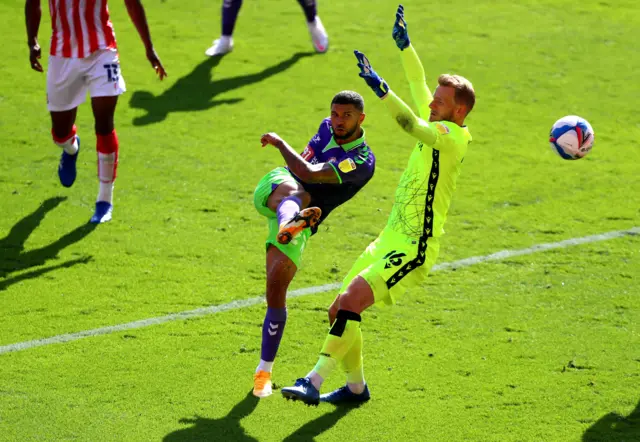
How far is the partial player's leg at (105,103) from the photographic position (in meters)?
9.15

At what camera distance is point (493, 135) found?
12.1 m

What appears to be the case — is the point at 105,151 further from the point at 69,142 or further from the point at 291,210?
the point at 291,210

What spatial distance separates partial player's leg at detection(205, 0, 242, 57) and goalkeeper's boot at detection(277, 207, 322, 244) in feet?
26.4

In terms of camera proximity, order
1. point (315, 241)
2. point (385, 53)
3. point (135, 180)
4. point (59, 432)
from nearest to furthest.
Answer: point (59, 432), point (315, 241), point (135, 180), point (385, 53)

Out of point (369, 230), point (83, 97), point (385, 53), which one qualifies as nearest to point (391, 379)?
point (369, 230)

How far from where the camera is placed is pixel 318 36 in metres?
14.1

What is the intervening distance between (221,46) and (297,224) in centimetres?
826

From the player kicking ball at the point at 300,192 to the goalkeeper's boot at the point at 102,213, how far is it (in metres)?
3.16

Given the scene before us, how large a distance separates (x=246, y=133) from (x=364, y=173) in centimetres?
529

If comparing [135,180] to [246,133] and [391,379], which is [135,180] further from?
[391,379]

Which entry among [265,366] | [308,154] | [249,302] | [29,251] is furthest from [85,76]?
[265,366]

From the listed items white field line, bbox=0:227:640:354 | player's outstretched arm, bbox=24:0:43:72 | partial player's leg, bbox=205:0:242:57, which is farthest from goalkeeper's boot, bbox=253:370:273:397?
partial player's leg, bbox=205:0:242:57

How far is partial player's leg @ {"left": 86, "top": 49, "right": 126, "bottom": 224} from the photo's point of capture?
9.15 meters

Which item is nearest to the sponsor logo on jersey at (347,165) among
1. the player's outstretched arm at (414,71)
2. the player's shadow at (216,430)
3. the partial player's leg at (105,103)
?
the player's outstretched arm at (414,71)
